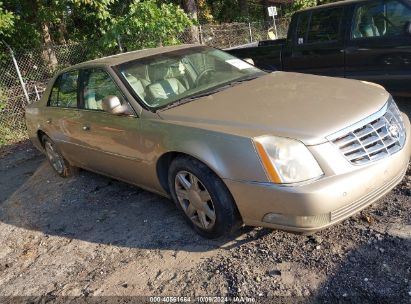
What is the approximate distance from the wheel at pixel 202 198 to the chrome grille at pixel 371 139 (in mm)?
917

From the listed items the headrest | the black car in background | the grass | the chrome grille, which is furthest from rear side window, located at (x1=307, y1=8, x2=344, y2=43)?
the grass

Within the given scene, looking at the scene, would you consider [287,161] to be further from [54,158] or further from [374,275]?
[54,158]

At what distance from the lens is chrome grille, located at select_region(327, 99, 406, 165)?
310 centimetres

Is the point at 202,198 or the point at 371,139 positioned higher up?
the point at 371,139

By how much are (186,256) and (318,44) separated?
436 cm

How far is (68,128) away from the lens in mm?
5215

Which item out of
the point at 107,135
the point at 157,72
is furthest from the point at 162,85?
the point at 107,135

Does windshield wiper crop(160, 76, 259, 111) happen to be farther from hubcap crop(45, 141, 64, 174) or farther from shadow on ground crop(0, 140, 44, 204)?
shadow on ground crop(0, 140, 44, 204)

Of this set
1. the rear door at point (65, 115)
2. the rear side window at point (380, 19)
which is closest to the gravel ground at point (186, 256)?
the rear door at point (65, 115)

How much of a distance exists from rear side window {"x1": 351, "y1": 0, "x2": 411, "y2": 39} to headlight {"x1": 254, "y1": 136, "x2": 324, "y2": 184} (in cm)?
355

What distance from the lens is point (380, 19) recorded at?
5965 mm

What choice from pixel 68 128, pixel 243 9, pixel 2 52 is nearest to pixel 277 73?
pixel 68 128

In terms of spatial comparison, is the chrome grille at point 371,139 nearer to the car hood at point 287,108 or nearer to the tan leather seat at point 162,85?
the car hood at point 287,108

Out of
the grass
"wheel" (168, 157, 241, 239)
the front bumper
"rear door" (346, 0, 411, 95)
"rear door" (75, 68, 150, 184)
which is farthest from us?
the grass
